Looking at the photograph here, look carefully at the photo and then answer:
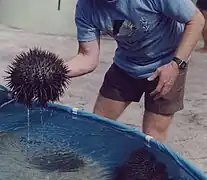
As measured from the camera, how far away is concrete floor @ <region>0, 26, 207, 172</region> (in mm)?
3193

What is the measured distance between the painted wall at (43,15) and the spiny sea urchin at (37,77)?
3335mm

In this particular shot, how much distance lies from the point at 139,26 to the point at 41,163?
614 millimetres

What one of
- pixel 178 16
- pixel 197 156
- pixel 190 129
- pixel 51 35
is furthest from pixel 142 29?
pixel 51 35

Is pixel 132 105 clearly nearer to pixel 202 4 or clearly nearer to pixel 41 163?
pixel 202 4

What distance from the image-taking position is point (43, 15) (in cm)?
543

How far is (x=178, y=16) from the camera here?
84.2 inches

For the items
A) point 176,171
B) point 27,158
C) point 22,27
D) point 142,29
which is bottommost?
point 22,27

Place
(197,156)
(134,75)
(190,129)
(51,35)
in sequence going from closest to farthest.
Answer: (134,75)
(197,156)
(190,129)
(51,35)

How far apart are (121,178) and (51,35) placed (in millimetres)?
3490

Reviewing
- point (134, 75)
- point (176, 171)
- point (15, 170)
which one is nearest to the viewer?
point (176, 171)

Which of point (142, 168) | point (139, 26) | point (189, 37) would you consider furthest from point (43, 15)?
point (142, 168)

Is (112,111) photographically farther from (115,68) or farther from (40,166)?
(40,166)

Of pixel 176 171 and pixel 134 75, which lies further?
pixel 134 75

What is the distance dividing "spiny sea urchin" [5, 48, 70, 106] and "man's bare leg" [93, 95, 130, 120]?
0.41 meters
